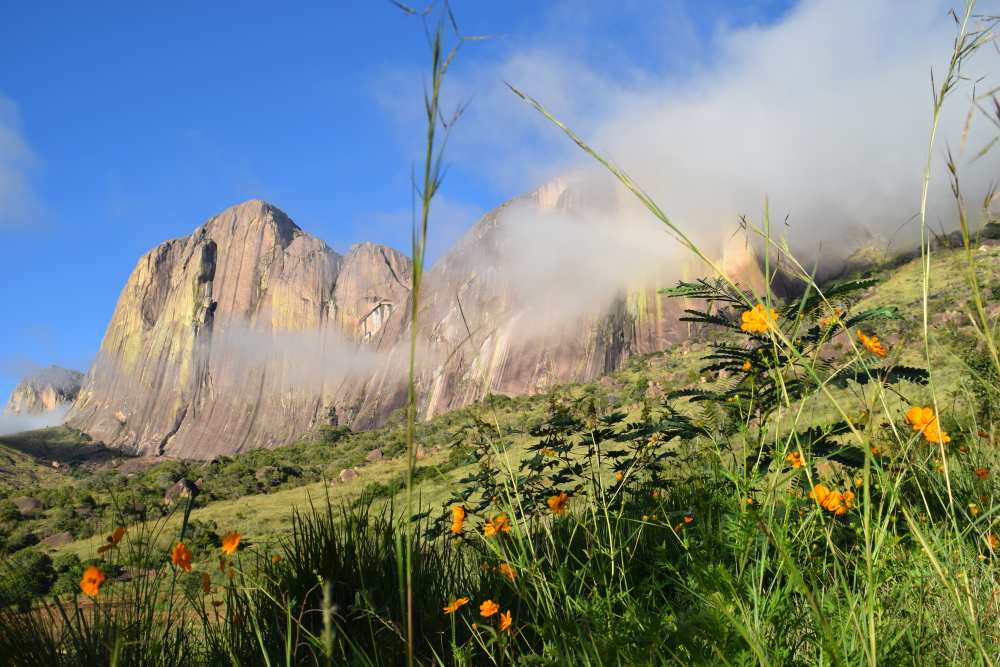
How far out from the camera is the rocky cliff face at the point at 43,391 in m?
109

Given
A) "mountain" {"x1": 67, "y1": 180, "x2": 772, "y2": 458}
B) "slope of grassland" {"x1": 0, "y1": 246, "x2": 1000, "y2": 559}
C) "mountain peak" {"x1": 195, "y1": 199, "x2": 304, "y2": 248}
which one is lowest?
"slope of grassland" {"x1": 0, "y1": 246, "x2": 1000, "y2": 559}

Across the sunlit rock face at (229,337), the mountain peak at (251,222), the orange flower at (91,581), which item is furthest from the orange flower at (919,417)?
the mountain peak at (251,222)

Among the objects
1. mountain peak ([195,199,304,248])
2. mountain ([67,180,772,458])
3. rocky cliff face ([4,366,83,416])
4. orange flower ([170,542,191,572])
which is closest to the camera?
orange flower ([170,542,191,572])

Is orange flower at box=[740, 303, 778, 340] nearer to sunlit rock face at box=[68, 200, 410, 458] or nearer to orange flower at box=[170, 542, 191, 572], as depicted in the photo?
orange flower at box=[170, 542, 191, 572]

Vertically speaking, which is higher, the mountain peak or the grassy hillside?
the mountain peak

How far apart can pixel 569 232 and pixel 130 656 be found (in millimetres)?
51887

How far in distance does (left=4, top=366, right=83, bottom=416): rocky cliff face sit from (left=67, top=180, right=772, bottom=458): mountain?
2716 centimetres

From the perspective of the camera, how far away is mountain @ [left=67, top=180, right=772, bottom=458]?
4944 centimetres

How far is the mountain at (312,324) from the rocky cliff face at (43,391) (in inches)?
1069

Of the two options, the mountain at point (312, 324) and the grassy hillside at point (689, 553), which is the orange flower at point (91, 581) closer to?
the grassy hillside at point (689, 553)

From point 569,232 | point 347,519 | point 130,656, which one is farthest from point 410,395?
point 569,232

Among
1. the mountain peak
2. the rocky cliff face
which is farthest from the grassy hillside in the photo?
the rocky cliff face

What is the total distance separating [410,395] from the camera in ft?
2.11

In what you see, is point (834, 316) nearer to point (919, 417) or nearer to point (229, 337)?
point (919, 417)
